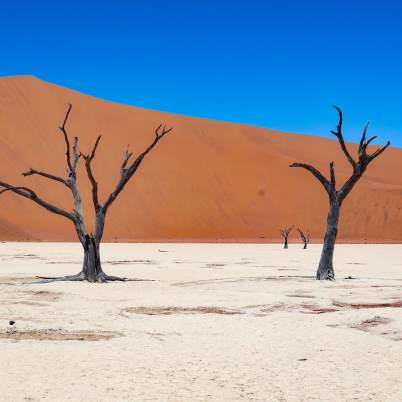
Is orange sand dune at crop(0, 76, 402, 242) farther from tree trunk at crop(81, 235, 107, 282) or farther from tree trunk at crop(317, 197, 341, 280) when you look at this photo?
tree trunk at crop(317, 197, 341, 280)

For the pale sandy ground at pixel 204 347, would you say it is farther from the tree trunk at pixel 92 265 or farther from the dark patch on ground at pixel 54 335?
the tree trunk at pixel 92 265

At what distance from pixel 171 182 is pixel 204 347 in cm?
6576

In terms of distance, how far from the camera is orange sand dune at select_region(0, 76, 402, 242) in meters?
62.8

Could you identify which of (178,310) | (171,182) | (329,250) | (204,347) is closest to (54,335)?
(204,347)

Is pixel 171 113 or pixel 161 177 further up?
pixel 171 113

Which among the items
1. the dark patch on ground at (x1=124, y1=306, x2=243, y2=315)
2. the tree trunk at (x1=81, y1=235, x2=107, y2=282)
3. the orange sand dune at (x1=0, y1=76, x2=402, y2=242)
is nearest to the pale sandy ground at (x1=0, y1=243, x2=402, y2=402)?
Answer: the dark patch on ground at (x1=124, y1=306, x2=243, y2=315)

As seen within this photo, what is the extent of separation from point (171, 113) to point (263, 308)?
8188 centimetres

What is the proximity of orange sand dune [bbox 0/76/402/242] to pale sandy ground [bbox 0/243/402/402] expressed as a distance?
43972 mm

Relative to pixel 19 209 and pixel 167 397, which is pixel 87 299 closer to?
pixel 167 397

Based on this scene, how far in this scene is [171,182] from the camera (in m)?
72.6

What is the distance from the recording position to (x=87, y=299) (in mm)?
11188

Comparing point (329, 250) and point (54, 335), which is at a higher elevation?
point (329, 250)

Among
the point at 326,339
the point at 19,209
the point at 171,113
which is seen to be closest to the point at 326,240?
the point at 326,339

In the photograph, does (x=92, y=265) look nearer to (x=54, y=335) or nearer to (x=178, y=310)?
(x=178, y=310)
